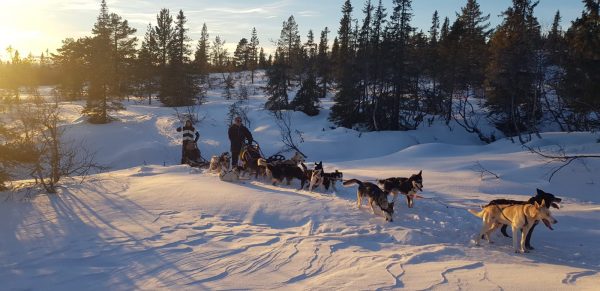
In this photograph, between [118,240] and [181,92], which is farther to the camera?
[181,92]

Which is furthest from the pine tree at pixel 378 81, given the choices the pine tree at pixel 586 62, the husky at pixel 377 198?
the husky at pixel 377 198

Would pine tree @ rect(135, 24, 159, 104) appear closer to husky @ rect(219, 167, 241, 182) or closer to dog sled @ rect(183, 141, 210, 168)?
dog sled @ rect(183, 141, 210, 168)

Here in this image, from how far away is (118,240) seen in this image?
6832mm

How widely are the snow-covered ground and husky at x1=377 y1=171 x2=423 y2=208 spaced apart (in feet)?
0.86

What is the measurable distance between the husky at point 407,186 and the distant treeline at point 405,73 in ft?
25.7

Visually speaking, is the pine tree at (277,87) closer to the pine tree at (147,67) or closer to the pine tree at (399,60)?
the pine tree at (399,60)

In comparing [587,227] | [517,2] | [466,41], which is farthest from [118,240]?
[466,41]

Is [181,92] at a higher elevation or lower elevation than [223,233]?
higher

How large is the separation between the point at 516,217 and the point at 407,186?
250 cm

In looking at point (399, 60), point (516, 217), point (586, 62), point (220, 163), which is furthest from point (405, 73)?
point (516, 217)

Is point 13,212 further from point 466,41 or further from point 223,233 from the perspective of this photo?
point 466,41

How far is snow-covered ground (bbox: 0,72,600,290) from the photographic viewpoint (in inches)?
203

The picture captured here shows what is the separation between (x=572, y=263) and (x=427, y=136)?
23.9 meters

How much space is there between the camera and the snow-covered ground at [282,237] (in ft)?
16.9
